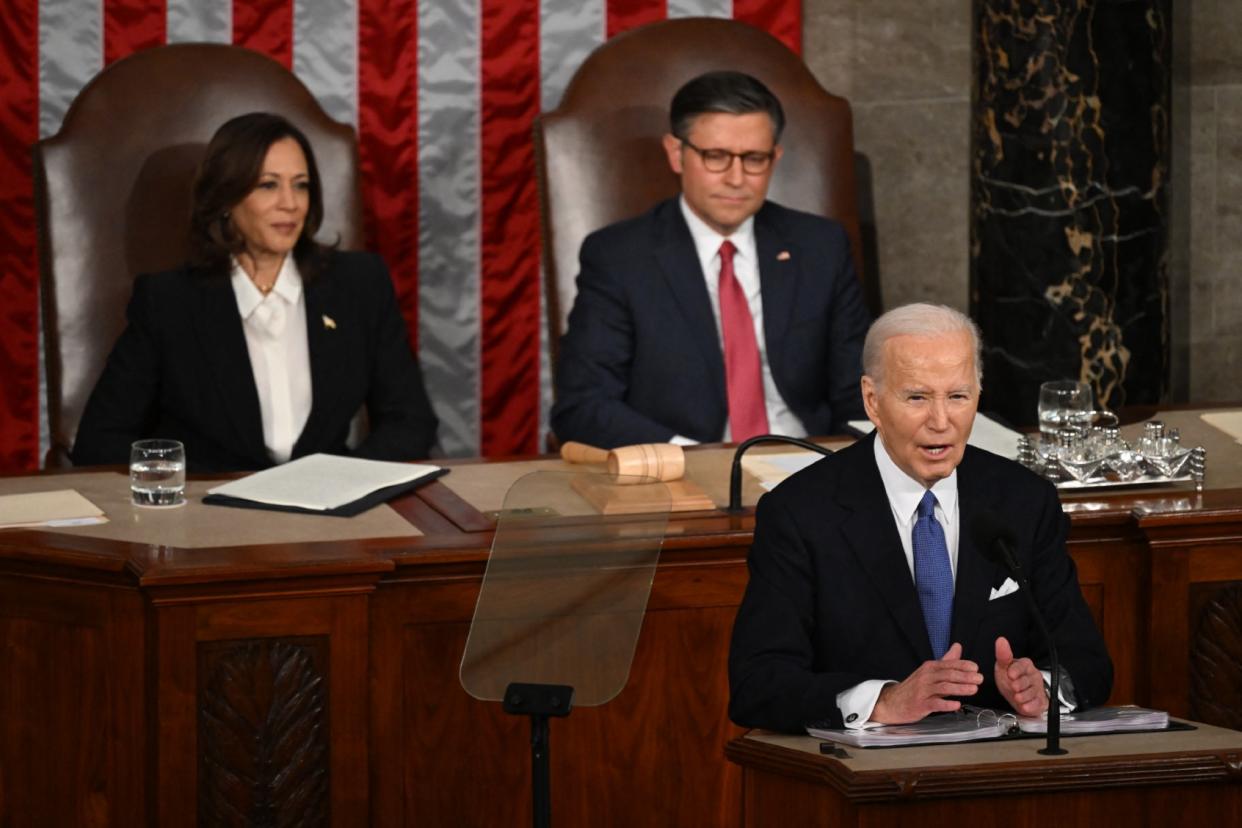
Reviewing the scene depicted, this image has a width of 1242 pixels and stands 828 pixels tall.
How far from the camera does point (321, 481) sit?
3.87 meters

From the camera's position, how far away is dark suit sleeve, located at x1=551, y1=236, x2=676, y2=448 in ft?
15.1

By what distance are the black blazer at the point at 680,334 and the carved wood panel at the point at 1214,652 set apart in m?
1.26

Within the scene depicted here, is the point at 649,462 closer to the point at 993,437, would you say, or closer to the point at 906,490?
the point at 993,437

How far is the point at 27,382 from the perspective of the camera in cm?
557

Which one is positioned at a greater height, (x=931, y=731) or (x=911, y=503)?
(x=911, y=503)

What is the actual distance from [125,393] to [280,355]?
389 millimetres

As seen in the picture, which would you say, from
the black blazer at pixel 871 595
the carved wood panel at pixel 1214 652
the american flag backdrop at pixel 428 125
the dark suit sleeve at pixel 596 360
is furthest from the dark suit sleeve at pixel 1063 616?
the american flag backdrop at pixel 428 125

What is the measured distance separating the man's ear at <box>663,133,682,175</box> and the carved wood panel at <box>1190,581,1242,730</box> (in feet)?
5.77

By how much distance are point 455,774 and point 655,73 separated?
2.45m

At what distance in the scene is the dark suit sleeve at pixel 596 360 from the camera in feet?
15.1

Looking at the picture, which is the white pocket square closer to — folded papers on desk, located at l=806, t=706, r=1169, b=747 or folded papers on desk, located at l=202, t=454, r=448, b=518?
folded papers on desk, located at l=806, t=706, r=1169, b=747

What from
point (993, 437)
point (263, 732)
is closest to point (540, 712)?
point (263, 732)

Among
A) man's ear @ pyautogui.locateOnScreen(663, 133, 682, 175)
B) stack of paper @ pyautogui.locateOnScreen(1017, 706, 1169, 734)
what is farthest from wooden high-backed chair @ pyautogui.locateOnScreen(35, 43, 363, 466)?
stack of paper @ pyautogui.locateOnScreen(1017, 706, 1169, 734)

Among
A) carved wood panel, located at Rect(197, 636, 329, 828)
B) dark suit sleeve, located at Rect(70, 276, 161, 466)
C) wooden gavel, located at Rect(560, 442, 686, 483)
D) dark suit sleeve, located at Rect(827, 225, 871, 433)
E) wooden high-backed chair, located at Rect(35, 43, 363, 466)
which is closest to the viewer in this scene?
carved wood panel, located at Rect(197, 636, 329, 828)
